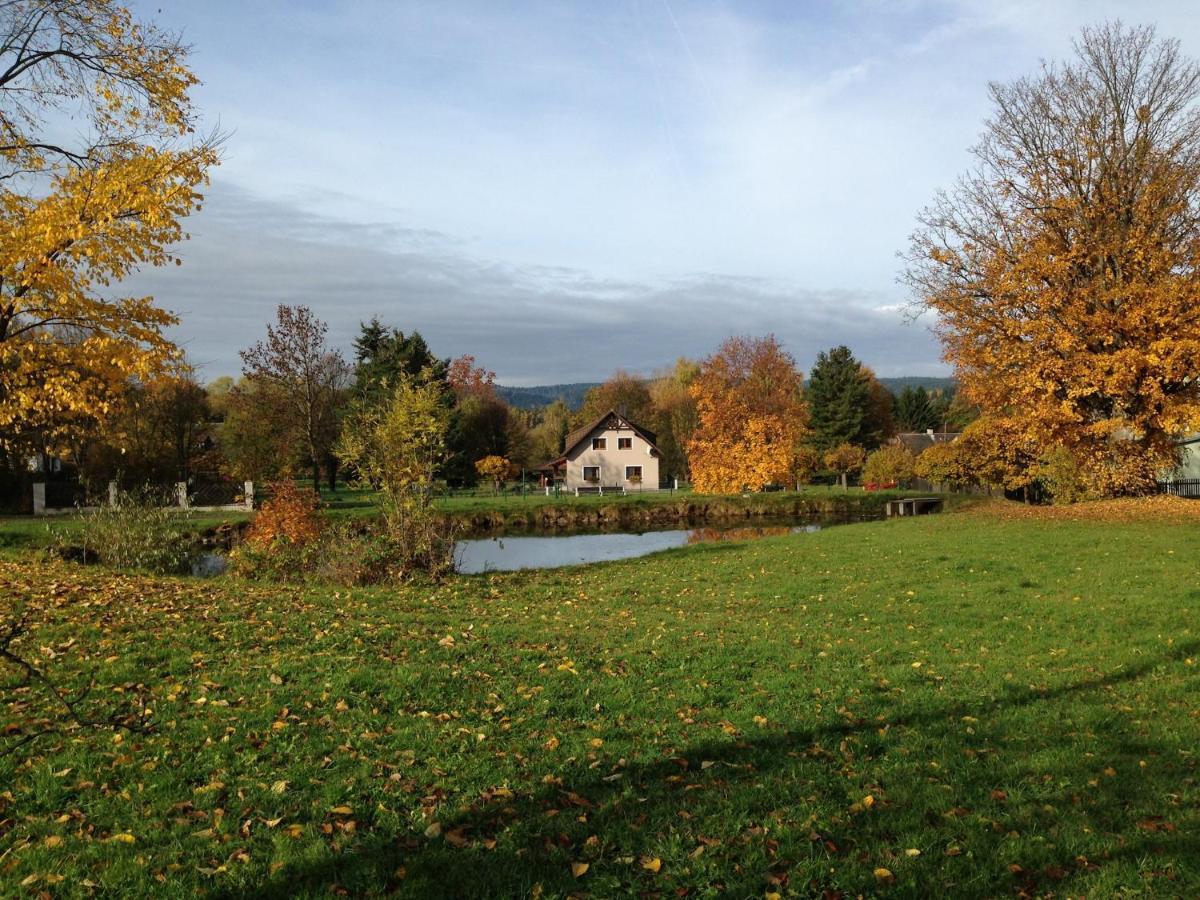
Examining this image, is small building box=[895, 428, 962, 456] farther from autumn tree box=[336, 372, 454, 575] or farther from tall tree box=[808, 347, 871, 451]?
autumn tree box=[336, 372, 454, 575]

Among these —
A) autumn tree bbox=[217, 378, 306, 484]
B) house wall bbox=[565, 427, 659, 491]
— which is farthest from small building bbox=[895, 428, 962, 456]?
autumn tree bbox=[217, 378, 306, 484]

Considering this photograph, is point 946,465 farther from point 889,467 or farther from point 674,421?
point 674,421

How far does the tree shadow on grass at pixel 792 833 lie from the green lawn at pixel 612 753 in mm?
17

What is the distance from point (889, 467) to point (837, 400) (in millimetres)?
13510

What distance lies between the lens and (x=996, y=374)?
77.0ft

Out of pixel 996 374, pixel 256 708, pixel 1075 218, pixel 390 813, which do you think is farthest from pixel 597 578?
pixel 1075 218

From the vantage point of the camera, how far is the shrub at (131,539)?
1592cm

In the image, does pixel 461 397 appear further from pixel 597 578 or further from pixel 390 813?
pixel 390 813

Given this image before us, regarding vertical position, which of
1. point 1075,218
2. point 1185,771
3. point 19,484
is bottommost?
point 1185,771

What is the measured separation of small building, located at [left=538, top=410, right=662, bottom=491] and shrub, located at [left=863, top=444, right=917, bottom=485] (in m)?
16.2

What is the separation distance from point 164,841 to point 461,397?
6614cm

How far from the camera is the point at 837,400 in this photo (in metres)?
66.6

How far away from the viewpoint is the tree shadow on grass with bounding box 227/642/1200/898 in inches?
159

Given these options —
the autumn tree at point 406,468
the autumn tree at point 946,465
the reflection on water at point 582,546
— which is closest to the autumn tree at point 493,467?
the reflection on water at point 582,546
